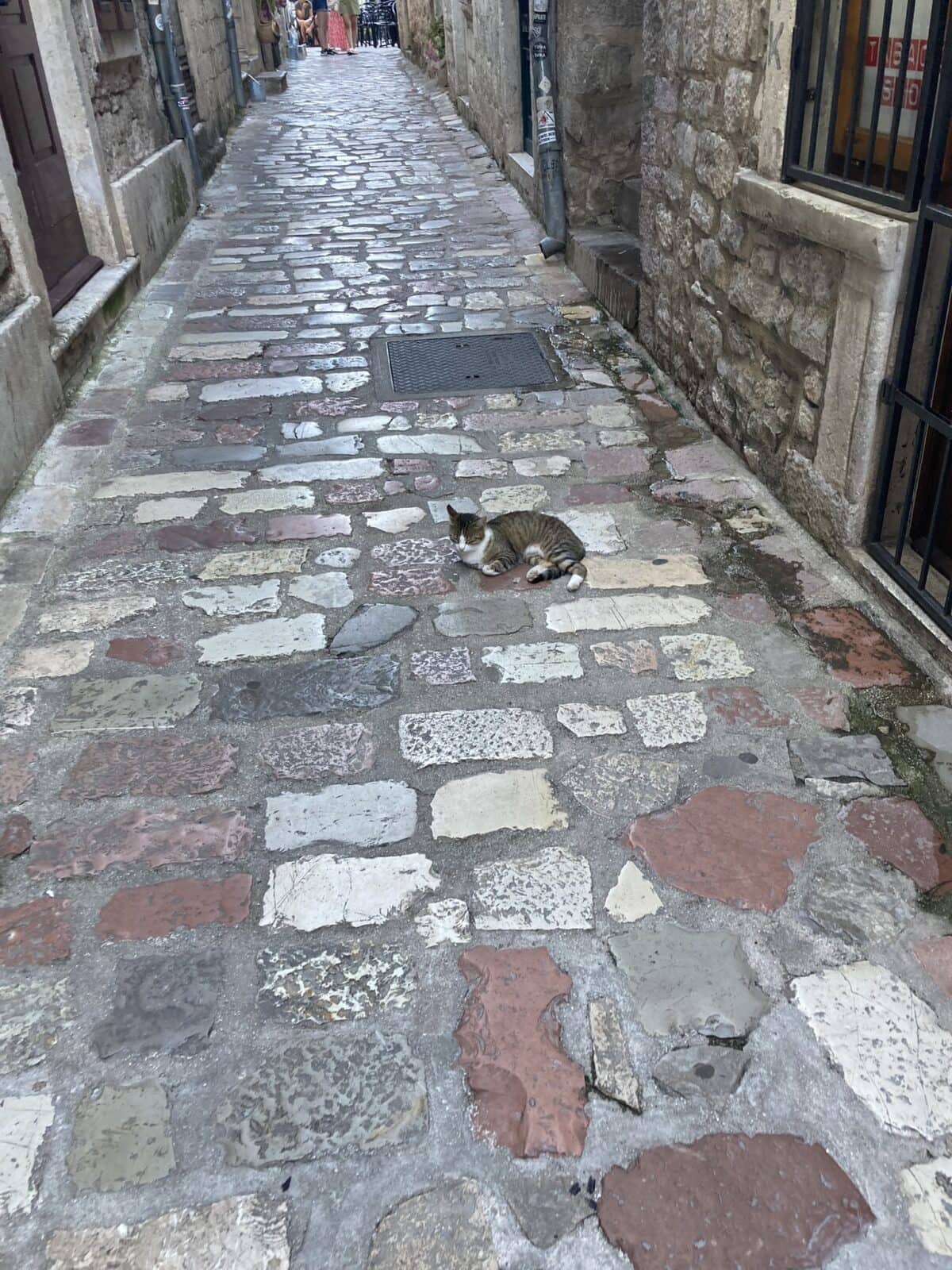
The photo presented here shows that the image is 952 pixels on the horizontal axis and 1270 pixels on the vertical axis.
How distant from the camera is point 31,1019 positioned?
2.01 metres

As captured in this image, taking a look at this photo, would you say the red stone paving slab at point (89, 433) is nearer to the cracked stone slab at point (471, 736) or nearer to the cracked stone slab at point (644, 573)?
the cracked stone slab at point (644, 573)

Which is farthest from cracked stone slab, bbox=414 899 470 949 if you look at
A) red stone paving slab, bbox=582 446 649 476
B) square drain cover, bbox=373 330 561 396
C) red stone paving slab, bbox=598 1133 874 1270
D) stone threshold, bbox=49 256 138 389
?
stone threshold, bbox=49 256 138 389

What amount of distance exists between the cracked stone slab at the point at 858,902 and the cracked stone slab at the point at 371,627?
1.56 metres

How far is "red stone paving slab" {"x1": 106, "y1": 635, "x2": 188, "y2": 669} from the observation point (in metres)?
3.13

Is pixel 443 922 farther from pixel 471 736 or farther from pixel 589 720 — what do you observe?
pixel 589 720

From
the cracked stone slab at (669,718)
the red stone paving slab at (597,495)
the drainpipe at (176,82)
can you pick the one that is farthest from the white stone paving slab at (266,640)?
the drainpipe at (176,82)

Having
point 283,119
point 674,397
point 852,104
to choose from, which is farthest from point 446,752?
point 283,119

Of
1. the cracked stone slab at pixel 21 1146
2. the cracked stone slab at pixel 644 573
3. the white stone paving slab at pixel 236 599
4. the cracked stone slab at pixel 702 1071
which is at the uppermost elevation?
the white stone paving slab at pixel 236 599

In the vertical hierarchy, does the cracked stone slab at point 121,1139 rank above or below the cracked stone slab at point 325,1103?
above

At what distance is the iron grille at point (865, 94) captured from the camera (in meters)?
2.80

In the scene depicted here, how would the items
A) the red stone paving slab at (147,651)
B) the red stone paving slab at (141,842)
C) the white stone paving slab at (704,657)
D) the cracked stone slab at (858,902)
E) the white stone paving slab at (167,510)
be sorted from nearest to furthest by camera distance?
the cracked stone slab at (858,902) → the red stone paving slab at (141,842) → the white stone paving slab at (704,657) → the red stone paving slab at (147,651) → the white stone paving slab at (167,510)

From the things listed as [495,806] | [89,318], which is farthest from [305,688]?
[89,318]

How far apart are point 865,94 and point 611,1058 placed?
3.04m

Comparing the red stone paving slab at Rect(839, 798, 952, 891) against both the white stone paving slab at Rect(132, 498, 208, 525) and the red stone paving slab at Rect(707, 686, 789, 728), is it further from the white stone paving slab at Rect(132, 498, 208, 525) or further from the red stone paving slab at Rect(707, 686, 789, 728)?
the white stone paving slab at Rect(132, 498, 208, 525)
